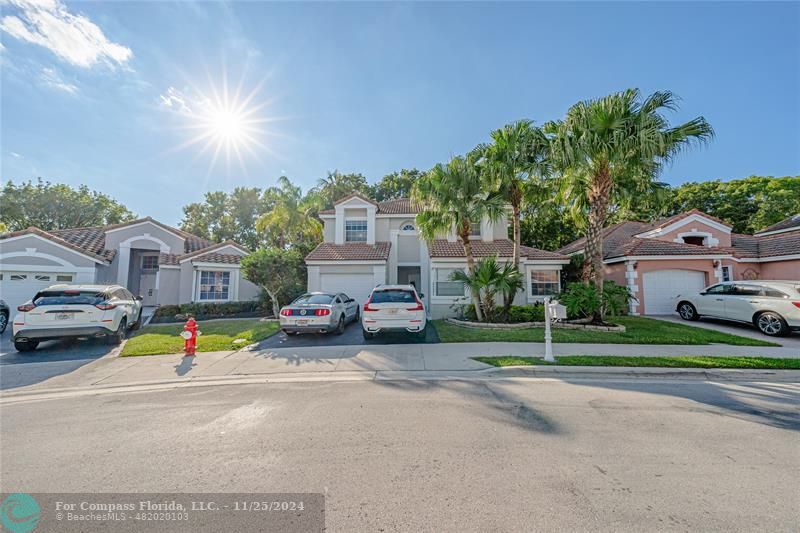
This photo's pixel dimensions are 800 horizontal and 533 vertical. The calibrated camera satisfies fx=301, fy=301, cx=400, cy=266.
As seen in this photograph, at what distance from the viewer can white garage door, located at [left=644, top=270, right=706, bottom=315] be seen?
14.6m

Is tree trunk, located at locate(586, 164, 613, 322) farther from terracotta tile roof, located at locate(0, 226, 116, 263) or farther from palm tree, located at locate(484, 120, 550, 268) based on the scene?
terracotta tile roof, located at locate(0, 226, 116, 263)

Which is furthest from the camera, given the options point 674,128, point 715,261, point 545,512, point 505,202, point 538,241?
point 538,241

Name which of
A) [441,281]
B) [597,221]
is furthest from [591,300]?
[441,281]

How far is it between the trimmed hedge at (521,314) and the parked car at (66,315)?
12.1 metres

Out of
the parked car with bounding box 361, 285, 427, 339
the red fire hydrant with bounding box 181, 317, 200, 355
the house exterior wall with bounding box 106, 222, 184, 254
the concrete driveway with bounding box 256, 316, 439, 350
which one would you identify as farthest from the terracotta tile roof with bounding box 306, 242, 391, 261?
the house exterior wall with bounding box 106, 222, 184, 254

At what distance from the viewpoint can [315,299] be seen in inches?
418

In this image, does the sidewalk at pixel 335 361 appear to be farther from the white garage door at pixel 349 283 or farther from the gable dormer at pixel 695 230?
the gable dormer at pixel 695 230

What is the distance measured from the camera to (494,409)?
4426 mm

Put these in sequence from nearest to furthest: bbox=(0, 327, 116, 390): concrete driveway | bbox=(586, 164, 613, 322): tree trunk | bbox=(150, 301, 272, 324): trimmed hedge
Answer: bbox=(0, 327, 116, 390): concrete driveway < bbox=(586, 164, 613, 322): tree trunk < bbox=(150, 301, 272, 324): trimmed hedge

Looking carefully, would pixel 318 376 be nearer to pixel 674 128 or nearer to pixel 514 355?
pixel 514 355

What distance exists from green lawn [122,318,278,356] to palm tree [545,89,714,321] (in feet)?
39.8

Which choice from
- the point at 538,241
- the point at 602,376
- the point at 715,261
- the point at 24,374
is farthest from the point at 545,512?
the point at 538,241

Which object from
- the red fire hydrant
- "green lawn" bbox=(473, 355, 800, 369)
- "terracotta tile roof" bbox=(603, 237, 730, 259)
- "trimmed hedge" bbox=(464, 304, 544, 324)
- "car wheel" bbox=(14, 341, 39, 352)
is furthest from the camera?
"terracotta tile roof" bbox=(603, 237, 730, 259)

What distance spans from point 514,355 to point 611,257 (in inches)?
492
